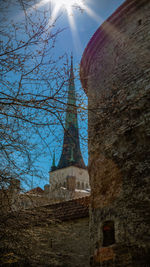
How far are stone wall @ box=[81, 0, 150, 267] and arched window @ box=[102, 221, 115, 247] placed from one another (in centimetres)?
5

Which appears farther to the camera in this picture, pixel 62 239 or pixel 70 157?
pixel 70 157

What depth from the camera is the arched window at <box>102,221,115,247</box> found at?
474cm

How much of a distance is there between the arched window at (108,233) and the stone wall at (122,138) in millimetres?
52

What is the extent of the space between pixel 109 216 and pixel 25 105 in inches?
105

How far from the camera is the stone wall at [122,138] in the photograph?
426 centimetres

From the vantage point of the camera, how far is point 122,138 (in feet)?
16.6

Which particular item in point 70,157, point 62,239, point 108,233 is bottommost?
point 62,239

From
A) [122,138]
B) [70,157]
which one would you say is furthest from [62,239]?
[70,157]

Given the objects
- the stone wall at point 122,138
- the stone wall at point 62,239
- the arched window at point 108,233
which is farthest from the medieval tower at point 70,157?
the arched window at point 108,233

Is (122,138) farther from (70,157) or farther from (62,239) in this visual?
(70,157)

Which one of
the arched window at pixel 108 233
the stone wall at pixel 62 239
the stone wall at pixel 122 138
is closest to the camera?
the stone wall at pixel 122 138

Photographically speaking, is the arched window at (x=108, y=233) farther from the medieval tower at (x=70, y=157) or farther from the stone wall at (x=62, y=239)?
the stone wall at (x=62, y=239)

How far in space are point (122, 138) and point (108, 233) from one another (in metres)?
1.88

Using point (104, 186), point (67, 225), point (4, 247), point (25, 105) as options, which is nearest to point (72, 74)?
point (25, 105)
